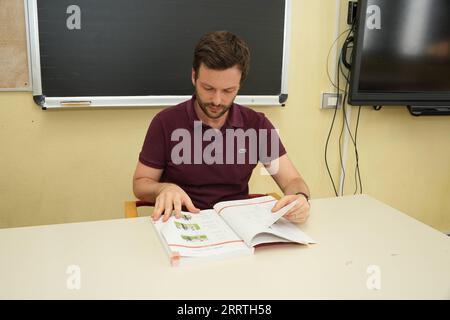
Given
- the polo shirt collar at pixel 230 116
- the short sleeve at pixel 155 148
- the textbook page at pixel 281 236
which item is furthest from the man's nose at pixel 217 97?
the textbook page at pixel 281 236

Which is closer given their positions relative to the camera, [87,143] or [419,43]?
[87,143]

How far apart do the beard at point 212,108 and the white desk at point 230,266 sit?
536 mm

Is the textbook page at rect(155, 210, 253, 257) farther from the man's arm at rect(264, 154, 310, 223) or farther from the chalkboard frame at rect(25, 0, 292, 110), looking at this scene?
the chalkboard frame at rect(25, 0, 292, 110)

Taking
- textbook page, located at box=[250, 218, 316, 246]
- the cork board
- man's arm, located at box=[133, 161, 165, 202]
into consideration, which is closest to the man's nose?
man's arm, located at box=[133, 161, 165, 202]

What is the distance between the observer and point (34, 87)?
1.91 metres

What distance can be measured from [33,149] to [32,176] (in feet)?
0.48

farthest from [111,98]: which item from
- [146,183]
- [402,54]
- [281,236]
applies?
[402,54]

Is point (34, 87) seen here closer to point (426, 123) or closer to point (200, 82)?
point (200, 82)

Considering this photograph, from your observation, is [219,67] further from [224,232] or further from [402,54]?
[402,54]

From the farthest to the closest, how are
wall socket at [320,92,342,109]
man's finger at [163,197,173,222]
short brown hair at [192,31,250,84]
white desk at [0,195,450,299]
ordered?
wall socket at [320,92,342,109] < short brown hair at [192,31,250,84] < man's finger at [163,197,173,222] < white desk at [0,195,450,299]

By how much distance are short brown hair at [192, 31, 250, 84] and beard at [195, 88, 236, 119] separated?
15 centimetres

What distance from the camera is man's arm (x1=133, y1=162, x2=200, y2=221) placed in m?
1.23

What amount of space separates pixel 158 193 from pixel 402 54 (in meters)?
1.79

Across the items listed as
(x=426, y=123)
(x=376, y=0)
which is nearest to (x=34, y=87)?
(x=376, y=0)
